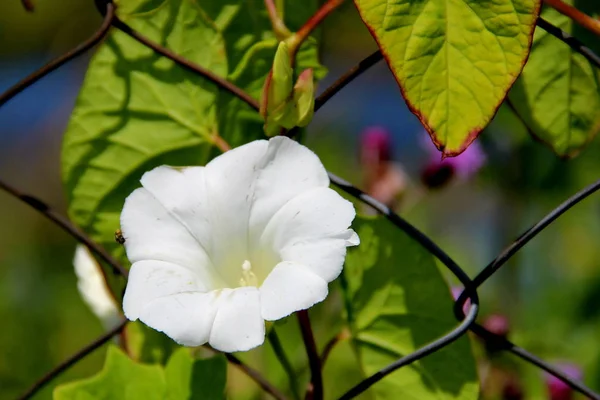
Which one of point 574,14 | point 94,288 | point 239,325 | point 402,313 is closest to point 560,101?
point 574,14

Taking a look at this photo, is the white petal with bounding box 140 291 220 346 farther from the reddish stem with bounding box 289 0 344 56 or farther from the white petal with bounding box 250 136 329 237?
the reddish stem with bounding box 289 0 344 56

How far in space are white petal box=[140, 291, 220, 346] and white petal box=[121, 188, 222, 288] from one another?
0.04 meters

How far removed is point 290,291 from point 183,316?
60mm

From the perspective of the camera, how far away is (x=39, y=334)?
4.65 feet

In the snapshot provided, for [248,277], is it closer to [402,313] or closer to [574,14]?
[402,313]

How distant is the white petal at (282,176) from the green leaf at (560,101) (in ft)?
0.58

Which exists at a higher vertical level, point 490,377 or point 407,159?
point 490,377

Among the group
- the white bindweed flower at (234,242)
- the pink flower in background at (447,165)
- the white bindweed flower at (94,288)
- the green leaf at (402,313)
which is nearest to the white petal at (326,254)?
the white bindweed flower at (234,242)

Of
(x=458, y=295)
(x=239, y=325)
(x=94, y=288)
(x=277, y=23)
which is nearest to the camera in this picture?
(x=239, y=325)

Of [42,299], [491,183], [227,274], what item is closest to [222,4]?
[227,274]

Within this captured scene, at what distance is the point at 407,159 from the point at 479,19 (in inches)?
79.1

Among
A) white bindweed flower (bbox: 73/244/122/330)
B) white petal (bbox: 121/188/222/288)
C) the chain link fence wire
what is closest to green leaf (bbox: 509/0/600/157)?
the chain link fence wire

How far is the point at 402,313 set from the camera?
60 centimetres

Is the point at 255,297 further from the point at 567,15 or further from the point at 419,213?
the point at 419,213
